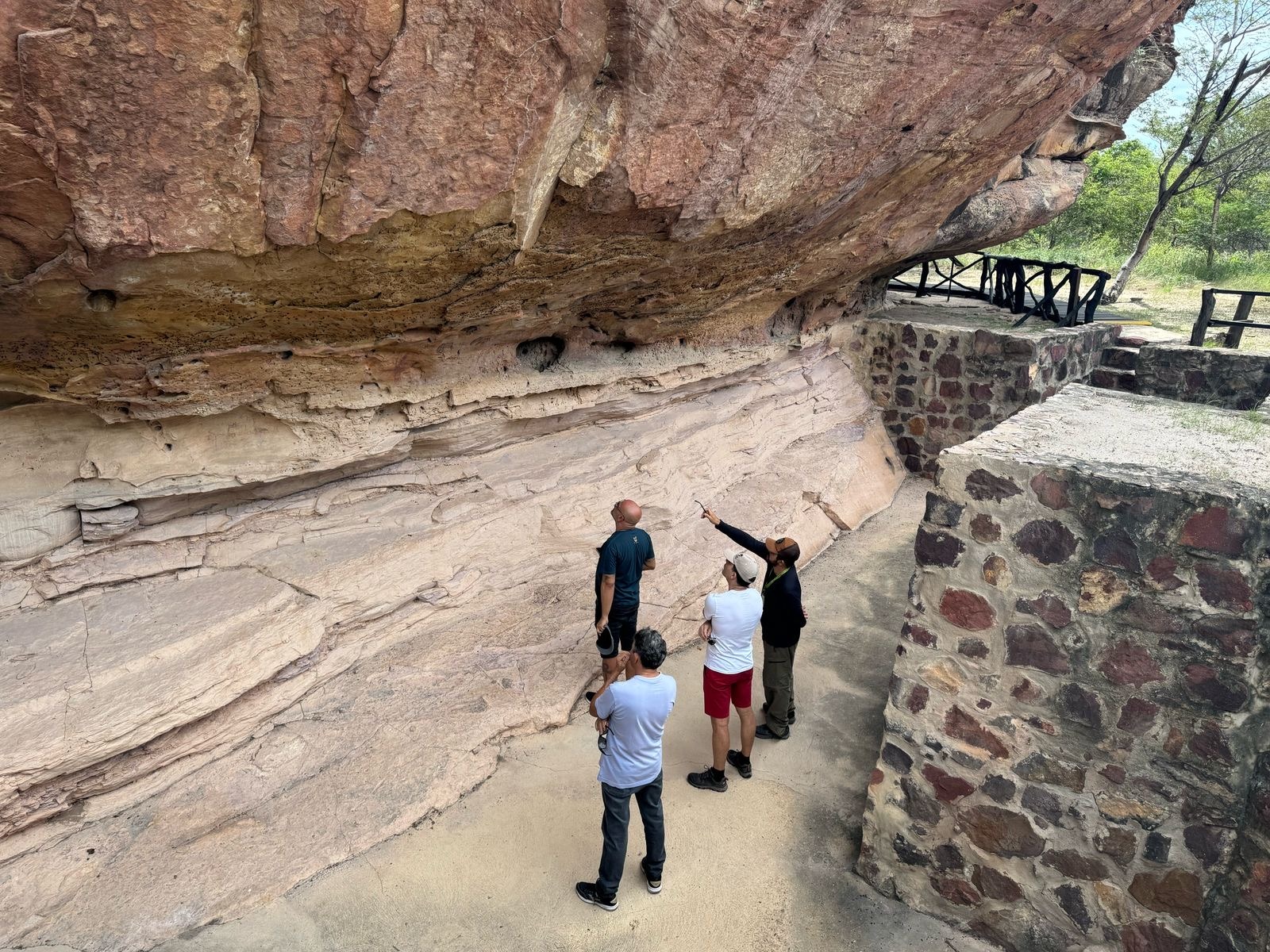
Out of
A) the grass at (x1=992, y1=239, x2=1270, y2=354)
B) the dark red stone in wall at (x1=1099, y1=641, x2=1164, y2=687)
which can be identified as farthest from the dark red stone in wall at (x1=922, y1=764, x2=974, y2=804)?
the grass at (x1=992, y1=239, x2=1270, y2=354)

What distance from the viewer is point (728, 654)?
4.11 metres

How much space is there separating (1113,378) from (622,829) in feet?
27.4

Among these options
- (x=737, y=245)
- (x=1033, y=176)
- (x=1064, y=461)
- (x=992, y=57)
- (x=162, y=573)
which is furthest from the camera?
(x=1033, y=176)

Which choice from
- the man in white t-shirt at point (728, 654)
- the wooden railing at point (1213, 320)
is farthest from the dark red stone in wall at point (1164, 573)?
the wooden railing at point (1213, 320)

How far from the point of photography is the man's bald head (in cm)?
470

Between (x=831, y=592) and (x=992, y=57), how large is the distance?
3.95m

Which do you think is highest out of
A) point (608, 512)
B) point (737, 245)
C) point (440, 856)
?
point (737, 245)

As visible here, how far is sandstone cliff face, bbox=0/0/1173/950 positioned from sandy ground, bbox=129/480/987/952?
7.3 inches

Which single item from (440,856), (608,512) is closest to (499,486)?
(608,512)

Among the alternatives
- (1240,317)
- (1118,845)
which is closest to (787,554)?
(1118,845)

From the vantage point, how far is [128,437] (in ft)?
12.4

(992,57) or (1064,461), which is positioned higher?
(992,57)

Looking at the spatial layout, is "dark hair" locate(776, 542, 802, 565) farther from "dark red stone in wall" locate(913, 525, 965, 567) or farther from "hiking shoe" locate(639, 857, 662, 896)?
"hiking shoe" locate(639, 857, 662, 896)

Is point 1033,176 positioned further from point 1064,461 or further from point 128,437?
point 128,437
